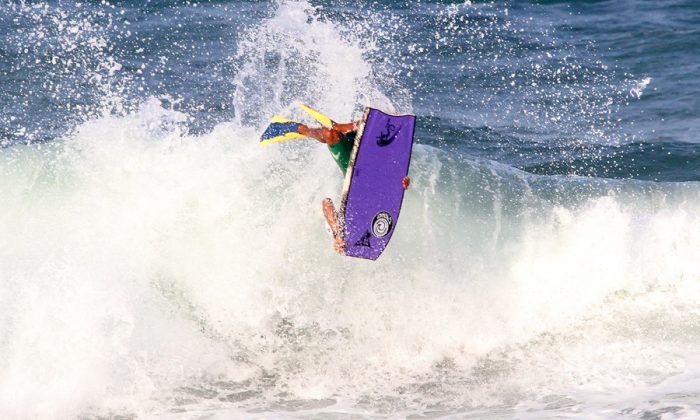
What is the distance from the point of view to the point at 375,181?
6.96 metres

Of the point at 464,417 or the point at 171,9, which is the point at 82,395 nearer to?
the point at 464,417

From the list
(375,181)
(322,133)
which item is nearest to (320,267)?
(375,181)

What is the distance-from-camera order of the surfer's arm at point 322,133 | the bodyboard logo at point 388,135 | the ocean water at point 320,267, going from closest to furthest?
the surfer's arm at point 322,133 < the bodyboard logo at point 388,135 < the ocean water at point 320,267

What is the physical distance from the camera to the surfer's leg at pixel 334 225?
7.00 m

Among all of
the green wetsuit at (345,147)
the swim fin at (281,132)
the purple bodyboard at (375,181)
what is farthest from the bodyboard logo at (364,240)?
the swim fin at (281,132)

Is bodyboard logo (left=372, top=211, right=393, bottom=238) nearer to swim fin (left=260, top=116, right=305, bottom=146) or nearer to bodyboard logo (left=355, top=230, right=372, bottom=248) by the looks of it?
bodyboard logo (left=355, top=230, right=372, bottom=248)

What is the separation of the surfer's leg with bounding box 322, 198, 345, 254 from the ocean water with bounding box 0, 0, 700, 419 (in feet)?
4.03

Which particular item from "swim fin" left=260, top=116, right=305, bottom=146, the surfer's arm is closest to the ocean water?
the surfer's arm

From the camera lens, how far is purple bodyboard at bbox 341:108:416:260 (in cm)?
690

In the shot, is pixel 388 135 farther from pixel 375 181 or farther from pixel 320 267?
pixel 320 267

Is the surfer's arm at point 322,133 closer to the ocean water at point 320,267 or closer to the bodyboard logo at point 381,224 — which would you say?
the bodyboard logo at point 381,224

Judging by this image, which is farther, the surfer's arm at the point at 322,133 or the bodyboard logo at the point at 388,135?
the bodyboard logo at the point at 388,135

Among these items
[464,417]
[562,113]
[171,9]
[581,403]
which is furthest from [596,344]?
[171,9]

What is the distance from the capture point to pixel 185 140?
30.7 feet
